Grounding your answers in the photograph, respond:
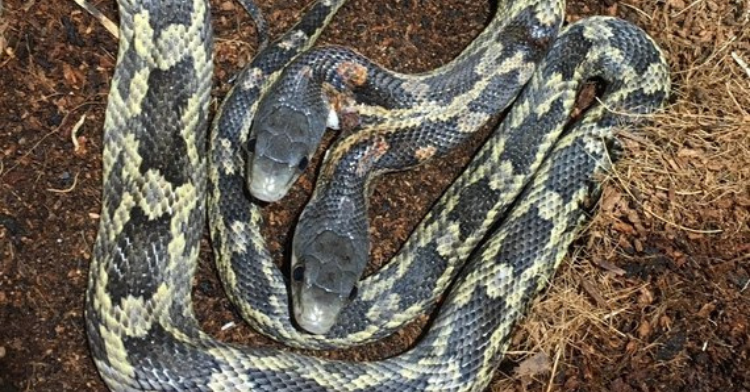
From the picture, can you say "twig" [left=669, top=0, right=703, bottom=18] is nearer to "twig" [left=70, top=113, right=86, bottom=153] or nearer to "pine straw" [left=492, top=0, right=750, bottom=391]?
"pine straw" [left=492, top=0, right=750, bottom=391]

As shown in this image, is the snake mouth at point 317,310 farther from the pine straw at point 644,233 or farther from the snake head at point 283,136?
the pine straw at point 644,233

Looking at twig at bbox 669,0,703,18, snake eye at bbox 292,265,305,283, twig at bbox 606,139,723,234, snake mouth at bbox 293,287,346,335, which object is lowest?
snake mouth at bbox 293,287,346,335

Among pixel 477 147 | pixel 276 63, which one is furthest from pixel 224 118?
pixel 477 147

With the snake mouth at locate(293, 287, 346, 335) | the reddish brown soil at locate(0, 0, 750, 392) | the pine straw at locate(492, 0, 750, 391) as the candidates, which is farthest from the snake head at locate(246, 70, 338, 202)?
the pine straw at locate(492, 0, 750, 391)

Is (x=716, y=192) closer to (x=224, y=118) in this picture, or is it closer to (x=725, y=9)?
(x=725, y=9)

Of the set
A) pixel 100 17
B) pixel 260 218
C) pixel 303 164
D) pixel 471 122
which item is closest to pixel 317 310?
pixel 260 218
